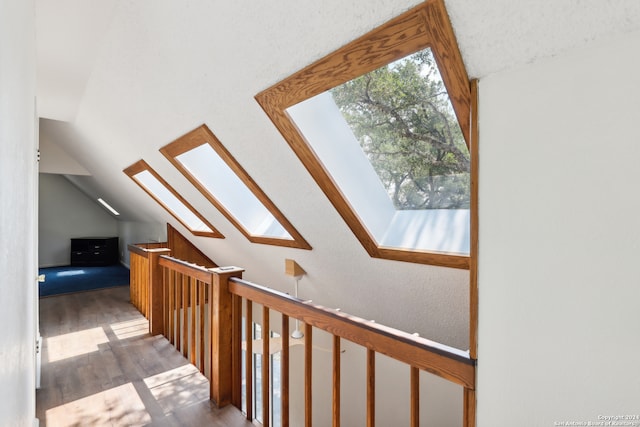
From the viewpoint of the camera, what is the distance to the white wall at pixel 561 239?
2.20 feet

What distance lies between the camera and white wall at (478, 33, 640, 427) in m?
0.67

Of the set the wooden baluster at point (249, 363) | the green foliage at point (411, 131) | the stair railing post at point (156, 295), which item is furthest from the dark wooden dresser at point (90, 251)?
the green foliage at point (411, 131)

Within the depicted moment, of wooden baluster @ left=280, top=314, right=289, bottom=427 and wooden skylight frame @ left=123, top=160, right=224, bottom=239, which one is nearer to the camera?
wooden baluster @ left=280, top=314, right=289, bottom=427

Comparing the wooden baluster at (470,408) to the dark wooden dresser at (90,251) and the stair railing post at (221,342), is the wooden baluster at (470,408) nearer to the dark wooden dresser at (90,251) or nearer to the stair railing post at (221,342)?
the stair railing post at (221,342)

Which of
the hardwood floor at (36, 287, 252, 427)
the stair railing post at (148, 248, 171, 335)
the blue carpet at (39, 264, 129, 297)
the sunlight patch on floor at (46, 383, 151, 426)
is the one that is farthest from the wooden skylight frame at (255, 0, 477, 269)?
the blue carpet at (39, 264, 129, 297)

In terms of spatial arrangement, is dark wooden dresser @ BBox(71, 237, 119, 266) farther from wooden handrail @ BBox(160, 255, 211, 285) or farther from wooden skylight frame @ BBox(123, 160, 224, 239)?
wooden handrail @ BBox(160, 255, 211, 285)

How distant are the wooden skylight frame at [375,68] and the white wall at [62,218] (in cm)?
A: 905

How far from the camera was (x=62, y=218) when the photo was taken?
8.48 meters

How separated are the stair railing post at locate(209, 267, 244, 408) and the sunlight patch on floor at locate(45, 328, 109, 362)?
162 cm

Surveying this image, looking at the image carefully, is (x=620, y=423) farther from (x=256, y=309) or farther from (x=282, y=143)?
(x=256, y=309)

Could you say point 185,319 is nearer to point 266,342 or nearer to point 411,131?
point 266,342

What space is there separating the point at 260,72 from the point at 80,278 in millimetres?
7003

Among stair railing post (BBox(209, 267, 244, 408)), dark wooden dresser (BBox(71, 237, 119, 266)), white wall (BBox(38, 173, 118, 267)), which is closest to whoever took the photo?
stair railing post (BBox(209, 267, 244, 408))

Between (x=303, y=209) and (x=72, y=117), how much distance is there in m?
3.37
